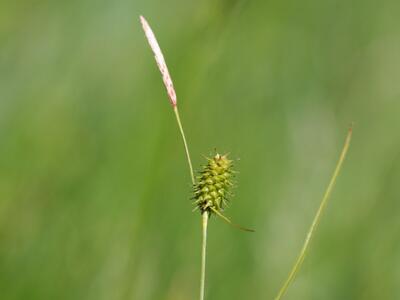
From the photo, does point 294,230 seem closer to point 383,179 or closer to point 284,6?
point 383,179

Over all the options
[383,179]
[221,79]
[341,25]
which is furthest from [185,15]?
[383,179]

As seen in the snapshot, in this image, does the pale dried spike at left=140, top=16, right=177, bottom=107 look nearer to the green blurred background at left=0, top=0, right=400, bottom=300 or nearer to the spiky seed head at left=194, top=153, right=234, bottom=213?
the spiky seed head at left=194, top=153, right=234, bottom=213

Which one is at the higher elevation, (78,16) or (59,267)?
(78,16)

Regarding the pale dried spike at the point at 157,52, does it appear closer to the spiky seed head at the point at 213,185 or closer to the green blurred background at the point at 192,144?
the spiky seed head at the point at 213,185

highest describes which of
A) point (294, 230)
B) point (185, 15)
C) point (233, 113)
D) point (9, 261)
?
point (185, 15)

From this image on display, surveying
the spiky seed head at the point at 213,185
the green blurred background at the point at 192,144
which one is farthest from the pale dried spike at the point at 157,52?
the green blurred background at the point at 192,144

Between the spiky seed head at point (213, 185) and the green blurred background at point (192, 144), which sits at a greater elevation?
the green blurred background at point (192, 144)
